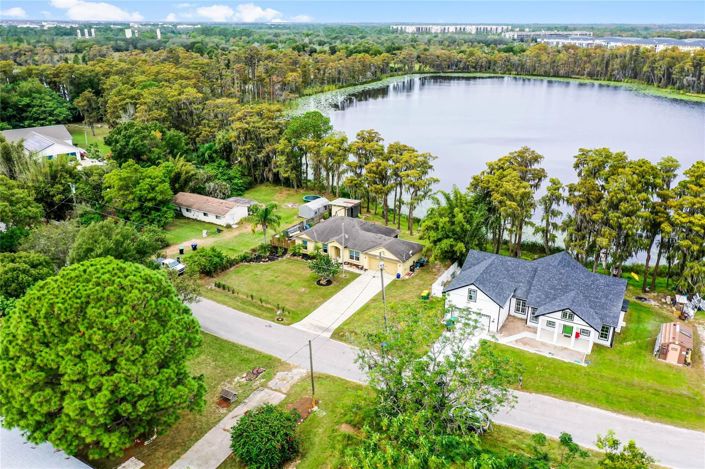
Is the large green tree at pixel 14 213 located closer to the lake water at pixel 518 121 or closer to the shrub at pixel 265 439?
the shrub at pixel 265 439

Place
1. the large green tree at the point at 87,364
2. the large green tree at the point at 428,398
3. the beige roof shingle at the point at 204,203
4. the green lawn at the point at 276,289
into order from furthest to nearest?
the beige roof shingle at the point at 204,203
the green lawn at the point at 276,289
the large green tree at the point at 87,364
the large green tree at the point at 428,398

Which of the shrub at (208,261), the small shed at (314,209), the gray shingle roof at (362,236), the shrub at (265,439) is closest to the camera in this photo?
the shrub at (265,439)

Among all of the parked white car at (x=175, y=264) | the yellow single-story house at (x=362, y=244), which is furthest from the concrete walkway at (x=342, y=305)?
the parked white car at (x=175, y=264)

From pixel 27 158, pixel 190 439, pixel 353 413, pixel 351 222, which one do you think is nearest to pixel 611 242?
pixel 351 222

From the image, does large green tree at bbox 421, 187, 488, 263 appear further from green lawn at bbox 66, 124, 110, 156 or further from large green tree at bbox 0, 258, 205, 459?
green lawn at bbox 66, 124, 110, 156

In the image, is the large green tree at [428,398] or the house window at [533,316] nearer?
the large green tree at [428,398]

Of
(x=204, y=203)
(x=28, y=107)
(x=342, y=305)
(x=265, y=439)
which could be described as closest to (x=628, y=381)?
(x=342, y=305)

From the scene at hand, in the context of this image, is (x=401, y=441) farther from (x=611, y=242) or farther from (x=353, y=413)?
(x=611, y=242)

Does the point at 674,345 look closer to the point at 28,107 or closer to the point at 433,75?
the point at 28,107
